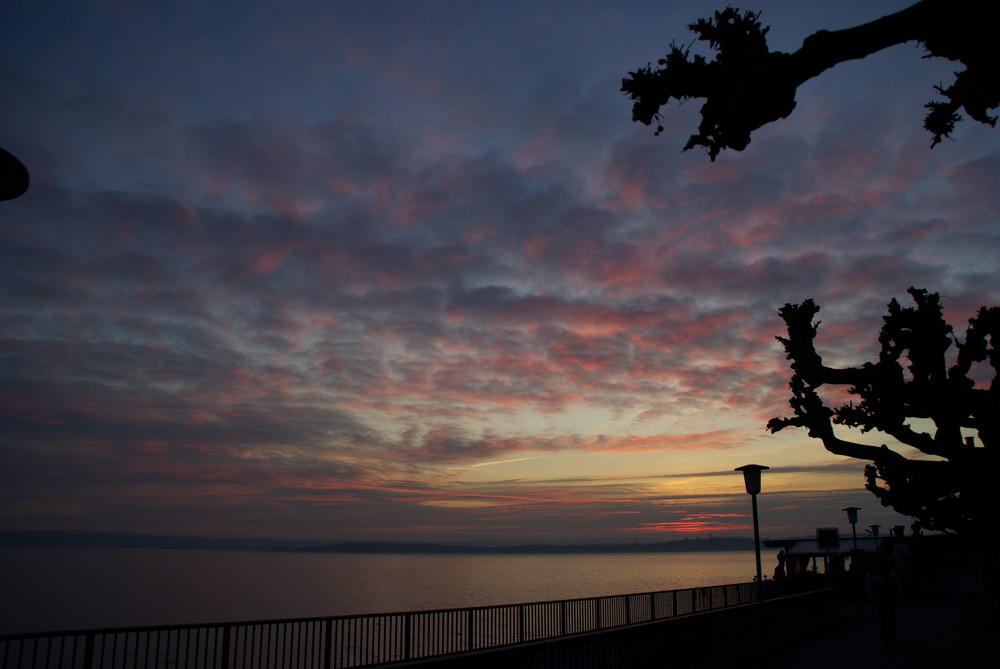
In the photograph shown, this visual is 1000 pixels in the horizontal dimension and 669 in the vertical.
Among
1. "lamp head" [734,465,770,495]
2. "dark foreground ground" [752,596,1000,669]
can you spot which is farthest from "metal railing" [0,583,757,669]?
"lamp head" [734,465,770,495]

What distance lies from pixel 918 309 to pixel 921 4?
13338 mm

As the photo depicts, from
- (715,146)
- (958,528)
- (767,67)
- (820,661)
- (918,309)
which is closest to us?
(767,67)

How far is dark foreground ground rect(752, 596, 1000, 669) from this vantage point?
14797 mm

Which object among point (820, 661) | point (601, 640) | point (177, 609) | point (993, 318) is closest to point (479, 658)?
point (601, 640)

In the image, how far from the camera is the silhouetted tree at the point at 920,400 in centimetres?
1540

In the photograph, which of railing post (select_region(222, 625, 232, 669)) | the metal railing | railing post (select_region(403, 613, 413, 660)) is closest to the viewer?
railing post (select_region(222, 625, 232, 669))

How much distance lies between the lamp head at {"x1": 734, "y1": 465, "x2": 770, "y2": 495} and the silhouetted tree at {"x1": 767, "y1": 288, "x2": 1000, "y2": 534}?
1.57 meters

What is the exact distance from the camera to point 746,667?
14.4 metres

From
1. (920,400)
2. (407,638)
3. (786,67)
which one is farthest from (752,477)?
(786,67)

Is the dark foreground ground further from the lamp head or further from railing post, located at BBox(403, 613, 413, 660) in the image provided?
railing post, located at BBox(403, 613, 413, 660)

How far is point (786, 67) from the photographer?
562cm

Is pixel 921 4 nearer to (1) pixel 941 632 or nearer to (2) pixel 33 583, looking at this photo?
(1) pixel 941 632

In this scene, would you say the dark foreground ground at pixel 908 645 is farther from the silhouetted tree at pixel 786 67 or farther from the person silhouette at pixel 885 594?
the silhouetted tree at pixel 786 67

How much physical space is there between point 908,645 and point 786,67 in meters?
17.0
